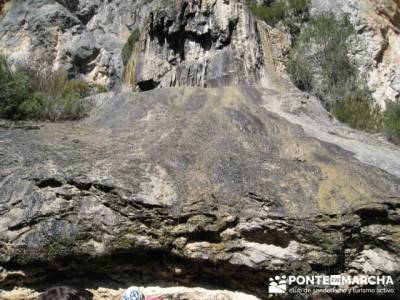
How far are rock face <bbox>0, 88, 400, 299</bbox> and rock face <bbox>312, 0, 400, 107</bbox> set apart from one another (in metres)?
13.8

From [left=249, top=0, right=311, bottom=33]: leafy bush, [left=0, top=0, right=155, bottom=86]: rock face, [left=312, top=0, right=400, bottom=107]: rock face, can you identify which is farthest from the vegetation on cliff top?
[left=0, top=0, right=155, bottom=86]: rock face

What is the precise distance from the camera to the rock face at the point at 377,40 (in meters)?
17.9

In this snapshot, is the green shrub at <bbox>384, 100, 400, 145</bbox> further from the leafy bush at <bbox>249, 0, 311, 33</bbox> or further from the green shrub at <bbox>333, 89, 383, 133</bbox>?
the leafy bush at <bbox>249, 0, 311, 33</bbox>

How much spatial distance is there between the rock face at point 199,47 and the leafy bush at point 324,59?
764 cm

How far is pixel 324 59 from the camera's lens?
16812 millimetres

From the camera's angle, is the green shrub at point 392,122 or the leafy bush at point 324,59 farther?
the leafy bush at point 324,59

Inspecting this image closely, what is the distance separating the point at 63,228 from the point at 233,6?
6.11 m

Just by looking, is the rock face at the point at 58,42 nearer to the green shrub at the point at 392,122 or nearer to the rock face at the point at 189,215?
the green shrub at the point at 392,122

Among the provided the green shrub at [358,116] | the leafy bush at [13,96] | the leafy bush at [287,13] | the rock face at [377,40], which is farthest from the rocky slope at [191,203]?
the leafy bush at [287,13]

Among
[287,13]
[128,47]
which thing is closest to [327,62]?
[287,13]

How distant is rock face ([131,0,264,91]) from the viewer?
8.50 meters

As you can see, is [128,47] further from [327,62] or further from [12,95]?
[12,95]

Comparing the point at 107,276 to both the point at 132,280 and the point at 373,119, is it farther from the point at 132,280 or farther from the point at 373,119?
the point at 373,119

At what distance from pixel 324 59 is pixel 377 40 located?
336 cm
